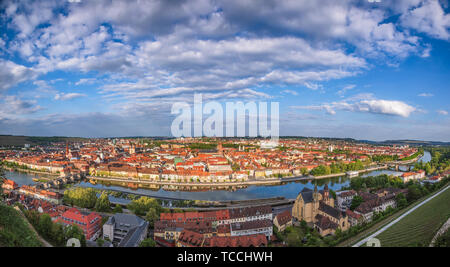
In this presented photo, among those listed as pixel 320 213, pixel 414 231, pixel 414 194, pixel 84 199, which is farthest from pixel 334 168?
pixel 84 199

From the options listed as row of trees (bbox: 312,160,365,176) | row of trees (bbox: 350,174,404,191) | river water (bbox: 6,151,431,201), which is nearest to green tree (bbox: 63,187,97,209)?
river water (bbox: 6,151,431,201)

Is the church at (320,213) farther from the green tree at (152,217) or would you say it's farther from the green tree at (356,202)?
the green tree at (152,217)

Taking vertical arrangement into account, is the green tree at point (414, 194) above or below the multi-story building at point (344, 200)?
above

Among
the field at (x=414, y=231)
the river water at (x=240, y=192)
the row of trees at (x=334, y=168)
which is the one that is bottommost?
the river water at (x=240, y=192)

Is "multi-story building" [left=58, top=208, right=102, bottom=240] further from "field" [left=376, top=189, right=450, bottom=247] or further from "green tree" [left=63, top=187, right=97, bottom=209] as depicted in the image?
"field" [left=376, top=189, right=450, bottom=247]

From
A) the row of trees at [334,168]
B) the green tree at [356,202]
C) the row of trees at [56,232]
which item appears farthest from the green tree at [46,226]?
the row of trees at [334,168]

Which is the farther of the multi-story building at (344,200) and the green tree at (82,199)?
the multi-story building at (344,200)
